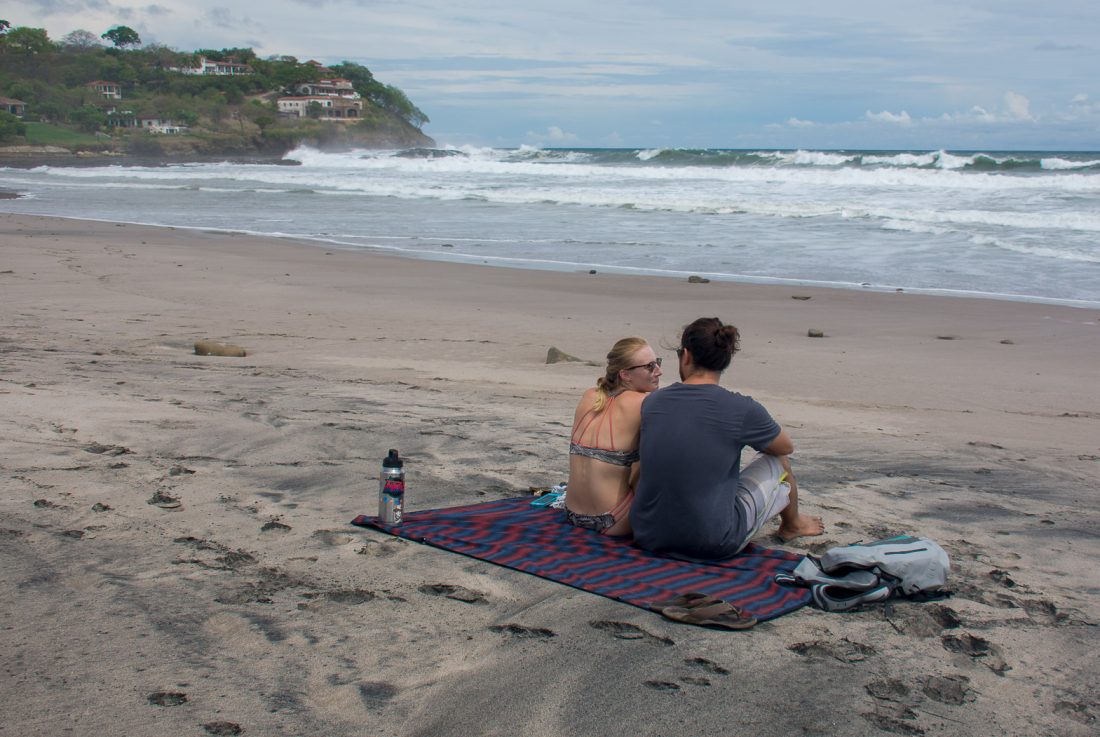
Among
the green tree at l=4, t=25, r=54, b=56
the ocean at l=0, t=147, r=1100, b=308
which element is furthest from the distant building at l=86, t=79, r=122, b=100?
the ocean at l=0, t=147, r=1100, b=308

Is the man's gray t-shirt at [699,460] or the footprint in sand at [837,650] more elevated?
the man's gray t-shirt at [699,460]

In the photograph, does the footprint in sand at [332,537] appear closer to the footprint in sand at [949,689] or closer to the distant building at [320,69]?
the footprint in sand at [949,689]

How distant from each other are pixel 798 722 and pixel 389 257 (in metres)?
14.6

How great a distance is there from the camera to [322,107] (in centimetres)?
11431

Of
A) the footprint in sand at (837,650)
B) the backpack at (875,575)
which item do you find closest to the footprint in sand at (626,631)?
the footprint in sand at (837,650)

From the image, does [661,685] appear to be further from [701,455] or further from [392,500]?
[392,500]

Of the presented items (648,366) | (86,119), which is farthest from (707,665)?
(86,119)

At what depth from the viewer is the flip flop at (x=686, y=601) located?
3514mm

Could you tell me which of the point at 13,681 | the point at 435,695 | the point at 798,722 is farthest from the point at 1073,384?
the point at 13,681

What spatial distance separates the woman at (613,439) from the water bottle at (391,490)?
0.74 metres

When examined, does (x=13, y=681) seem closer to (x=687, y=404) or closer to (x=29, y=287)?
(x=687, y=404)

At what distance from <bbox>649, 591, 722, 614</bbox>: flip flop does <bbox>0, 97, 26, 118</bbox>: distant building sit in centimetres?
10762

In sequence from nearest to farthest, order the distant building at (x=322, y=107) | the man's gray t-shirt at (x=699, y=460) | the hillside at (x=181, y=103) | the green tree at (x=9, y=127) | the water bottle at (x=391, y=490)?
the man's gray t-shirt at (x=699, y=460), the water bottle at (x=391, y=490), the green tree at (x=9, y=127), the hillside at (x=181, y=103), the distant building at (x=322, y=107)

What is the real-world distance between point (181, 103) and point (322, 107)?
1485 cm
